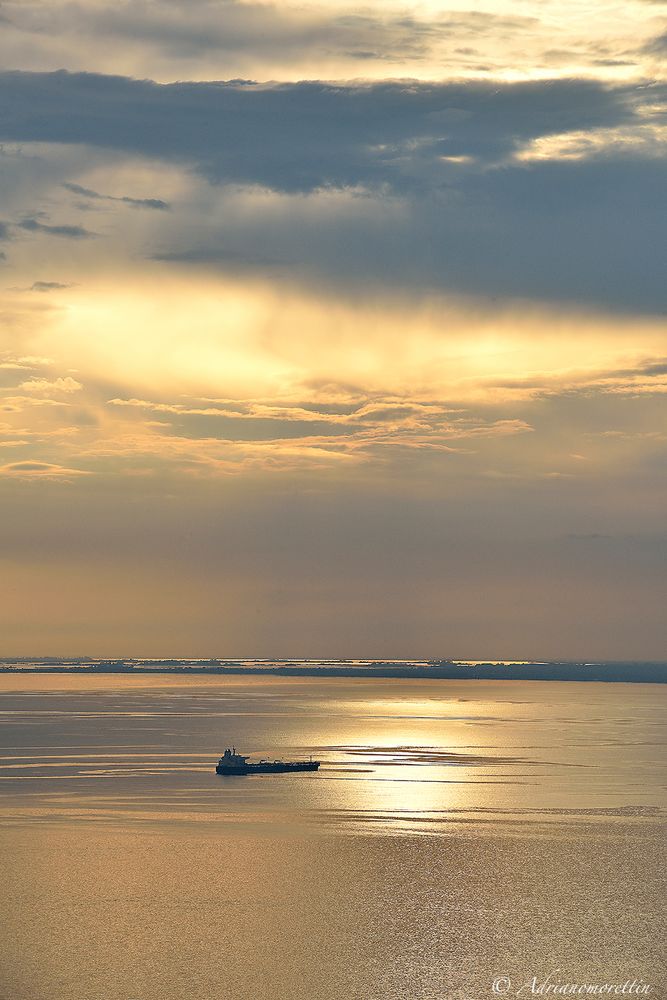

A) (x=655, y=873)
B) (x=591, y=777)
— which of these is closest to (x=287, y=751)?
(x=591, y=777)

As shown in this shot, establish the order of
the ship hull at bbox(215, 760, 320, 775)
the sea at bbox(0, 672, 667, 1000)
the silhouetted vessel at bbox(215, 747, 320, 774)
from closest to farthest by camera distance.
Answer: the sea at bbox(0, 672, 667, 1000)
the silhouetted vessel at bbox(215, 747, 320, 774)
the ship hull at bbox(215, 760, 320, 775)

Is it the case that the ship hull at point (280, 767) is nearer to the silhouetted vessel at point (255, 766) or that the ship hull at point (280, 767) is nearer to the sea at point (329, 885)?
the silhouetted vessel at point (255, 766)

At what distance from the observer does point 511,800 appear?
113 m

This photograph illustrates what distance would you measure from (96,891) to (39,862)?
9386 mm

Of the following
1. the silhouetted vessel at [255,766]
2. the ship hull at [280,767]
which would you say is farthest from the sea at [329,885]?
the ship hull at [280,767]

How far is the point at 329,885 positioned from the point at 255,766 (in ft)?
220

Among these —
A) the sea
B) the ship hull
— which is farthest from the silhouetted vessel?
the sea

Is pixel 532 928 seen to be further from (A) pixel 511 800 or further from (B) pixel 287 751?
(B) pixel 287 751

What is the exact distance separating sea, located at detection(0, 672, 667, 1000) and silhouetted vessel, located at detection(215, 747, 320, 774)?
129 inches

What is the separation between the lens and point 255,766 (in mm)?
140000

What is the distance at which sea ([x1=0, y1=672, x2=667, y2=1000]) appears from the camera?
55812 mm

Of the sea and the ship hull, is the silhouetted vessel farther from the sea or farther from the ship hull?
the sea

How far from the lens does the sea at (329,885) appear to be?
5581 centimetres

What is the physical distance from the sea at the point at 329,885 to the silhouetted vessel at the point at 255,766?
3.27 meters
